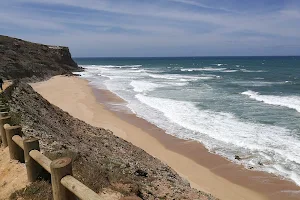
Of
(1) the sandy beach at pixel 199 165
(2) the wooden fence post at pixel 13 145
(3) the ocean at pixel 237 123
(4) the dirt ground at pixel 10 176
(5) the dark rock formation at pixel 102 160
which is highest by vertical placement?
(2) the wooden fence post at pixel 13 145

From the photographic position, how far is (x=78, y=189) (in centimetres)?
351

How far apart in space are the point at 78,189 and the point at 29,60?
49.2 meters

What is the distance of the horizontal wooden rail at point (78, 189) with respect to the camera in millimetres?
3295

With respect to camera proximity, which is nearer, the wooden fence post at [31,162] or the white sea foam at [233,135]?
the wooden fence post at [31,162]

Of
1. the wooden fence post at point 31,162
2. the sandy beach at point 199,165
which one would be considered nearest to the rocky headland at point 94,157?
the wooden fence post at point 31,162

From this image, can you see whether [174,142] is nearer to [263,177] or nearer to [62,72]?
[263,177]

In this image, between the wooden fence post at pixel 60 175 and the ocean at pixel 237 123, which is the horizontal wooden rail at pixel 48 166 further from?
the ocean at pixel 237 123

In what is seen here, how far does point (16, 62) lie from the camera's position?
42281 mm

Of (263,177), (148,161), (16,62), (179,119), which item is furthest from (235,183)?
(16,62)

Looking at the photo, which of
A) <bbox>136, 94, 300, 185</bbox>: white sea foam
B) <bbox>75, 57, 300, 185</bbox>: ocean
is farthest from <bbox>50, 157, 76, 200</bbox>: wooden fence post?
<bbox>136, 94, 300, 185</bbox>: white sea foam

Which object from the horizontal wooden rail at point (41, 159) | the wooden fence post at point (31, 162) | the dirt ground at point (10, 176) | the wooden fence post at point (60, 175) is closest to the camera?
the wooden fence post at point (60, 175)

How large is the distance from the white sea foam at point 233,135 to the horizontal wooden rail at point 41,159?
1016 centimetres

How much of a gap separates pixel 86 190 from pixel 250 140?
13368 millimetres

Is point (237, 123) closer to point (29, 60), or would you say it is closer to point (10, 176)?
point (10, 176)
